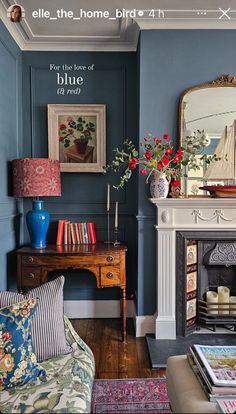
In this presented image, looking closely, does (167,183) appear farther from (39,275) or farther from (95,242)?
(39,275)

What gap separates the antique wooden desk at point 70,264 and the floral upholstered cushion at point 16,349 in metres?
1.18

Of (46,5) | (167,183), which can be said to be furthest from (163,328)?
(46,5)

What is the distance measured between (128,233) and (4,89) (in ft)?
5.56

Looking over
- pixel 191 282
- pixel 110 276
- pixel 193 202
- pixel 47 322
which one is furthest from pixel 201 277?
pixel 47 322

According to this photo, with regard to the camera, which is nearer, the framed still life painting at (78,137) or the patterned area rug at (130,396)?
the patterned area rug at (130,396)

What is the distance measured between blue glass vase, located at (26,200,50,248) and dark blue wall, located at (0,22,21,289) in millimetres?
189

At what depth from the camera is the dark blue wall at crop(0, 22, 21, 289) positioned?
9.57ft

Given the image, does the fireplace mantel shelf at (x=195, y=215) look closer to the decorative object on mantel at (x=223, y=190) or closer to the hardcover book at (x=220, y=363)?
the decorative object on mantel at (x=223, y=190)

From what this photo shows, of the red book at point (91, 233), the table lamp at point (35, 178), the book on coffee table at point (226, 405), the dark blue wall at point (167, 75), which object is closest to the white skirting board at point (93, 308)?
the dark blue wall at point (167, 75)

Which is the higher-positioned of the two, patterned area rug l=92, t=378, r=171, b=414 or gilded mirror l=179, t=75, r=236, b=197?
gilded mirror l=179, t=75, r=236, b=197

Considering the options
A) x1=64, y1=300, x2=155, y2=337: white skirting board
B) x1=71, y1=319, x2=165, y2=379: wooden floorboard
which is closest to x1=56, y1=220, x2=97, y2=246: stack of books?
x1=64, y1=300, x2=155, y2=337: white skirting board

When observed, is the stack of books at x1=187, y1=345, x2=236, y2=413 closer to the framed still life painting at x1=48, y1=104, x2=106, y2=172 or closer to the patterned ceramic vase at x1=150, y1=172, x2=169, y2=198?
the patterned ceramic vase at x1=150, y1=172, x2=169, y2=198

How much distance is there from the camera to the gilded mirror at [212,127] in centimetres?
310

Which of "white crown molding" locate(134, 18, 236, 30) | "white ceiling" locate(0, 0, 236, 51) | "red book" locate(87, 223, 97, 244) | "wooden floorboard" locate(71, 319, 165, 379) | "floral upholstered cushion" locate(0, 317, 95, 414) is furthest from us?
"red book" locate(87, 223, 97, 244)
